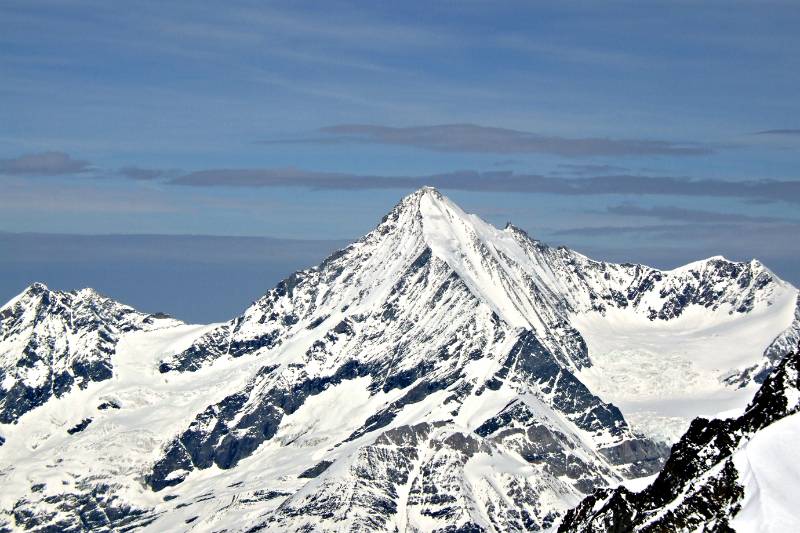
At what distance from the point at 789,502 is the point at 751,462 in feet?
28.0

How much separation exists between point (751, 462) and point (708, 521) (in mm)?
6948

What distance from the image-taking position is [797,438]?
199000mm

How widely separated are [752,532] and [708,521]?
10.3 metres

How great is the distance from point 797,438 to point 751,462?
5.37m

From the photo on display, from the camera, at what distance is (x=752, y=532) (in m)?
188

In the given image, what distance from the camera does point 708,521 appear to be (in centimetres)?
19850

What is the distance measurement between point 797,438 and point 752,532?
1424 centimetres

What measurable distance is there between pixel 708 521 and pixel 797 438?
11486 mm

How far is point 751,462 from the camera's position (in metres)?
197

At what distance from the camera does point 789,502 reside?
190 meters

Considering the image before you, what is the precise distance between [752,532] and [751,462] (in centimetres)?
1039

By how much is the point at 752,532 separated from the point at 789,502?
4.44 meters
